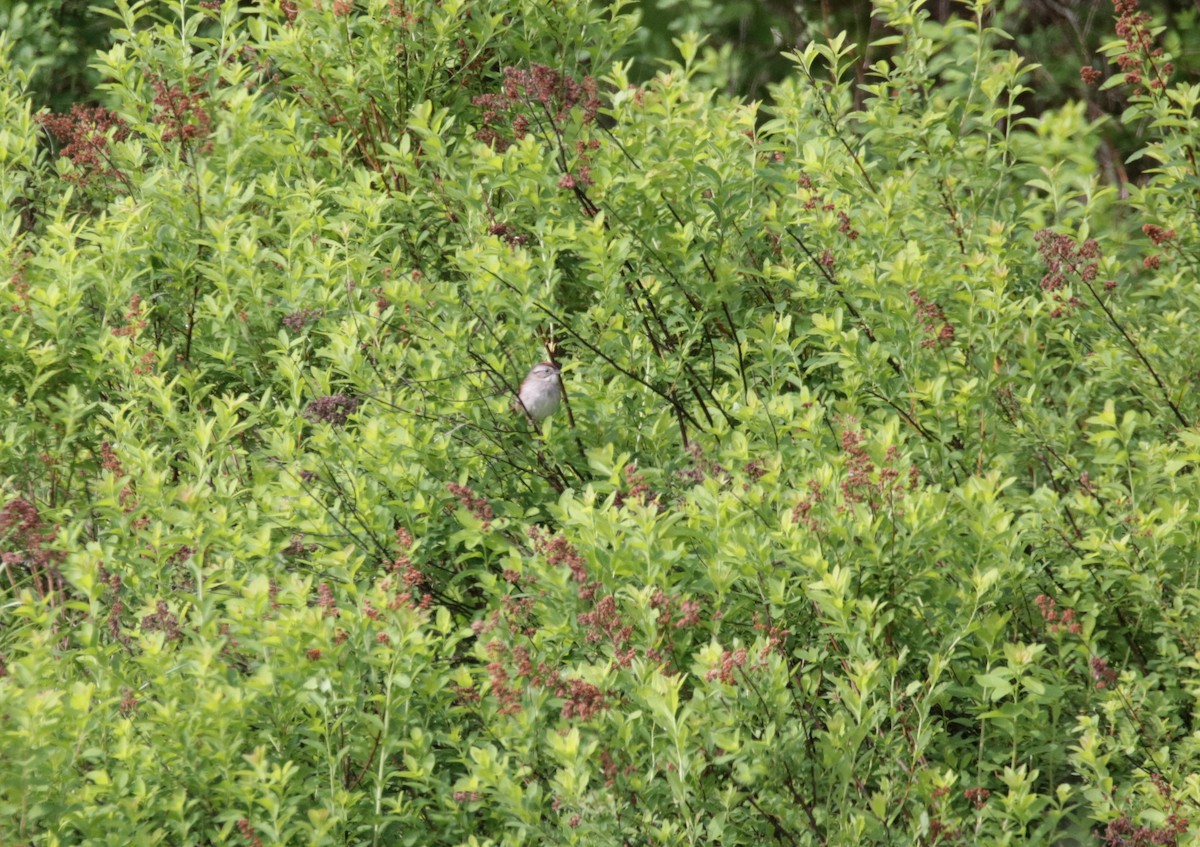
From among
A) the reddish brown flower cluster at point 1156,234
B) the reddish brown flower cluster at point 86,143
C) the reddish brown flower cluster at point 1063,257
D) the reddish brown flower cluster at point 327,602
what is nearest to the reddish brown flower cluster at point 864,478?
the reddish brown flower cluster at point 1063,257

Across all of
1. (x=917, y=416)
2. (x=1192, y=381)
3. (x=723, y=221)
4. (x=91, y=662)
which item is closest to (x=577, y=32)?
(x=723, y=221)

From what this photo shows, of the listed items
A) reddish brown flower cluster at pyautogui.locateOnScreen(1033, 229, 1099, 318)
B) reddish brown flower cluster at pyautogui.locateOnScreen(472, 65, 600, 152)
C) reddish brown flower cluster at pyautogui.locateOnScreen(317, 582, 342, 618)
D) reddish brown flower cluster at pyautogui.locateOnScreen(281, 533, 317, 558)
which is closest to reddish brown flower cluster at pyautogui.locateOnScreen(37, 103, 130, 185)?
reddish brown flower cluster at pyautogui.locateOnScreen(472, 65, 600, 152)

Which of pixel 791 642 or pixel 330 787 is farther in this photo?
pixel 791 642

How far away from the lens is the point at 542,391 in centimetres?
374

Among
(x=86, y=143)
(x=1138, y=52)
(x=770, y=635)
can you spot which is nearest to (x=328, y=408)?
(x=770, y=635)

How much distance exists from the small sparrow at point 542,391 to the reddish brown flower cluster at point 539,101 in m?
0.60

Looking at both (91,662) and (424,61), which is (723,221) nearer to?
(424,61)

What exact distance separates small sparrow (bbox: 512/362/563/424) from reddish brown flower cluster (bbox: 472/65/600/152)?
0.60m

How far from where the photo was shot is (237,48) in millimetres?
5246

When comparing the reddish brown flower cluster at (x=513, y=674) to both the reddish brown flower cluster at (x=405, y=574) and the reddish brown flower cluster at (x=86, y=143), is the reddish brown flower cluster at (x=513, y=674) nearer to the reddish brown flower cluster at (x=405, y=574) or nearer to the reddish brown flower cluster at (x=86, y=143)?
the reddish brown flower cluster at (x=405, y=574)

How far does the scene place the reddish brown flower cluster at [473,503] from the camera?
3311 millimetres

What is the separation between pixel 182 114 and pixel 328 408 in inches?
64.7

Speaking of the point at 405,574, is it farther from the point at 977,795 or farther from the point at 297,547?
the point at 977,795

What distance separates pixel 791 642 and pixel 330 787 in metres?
1.07
